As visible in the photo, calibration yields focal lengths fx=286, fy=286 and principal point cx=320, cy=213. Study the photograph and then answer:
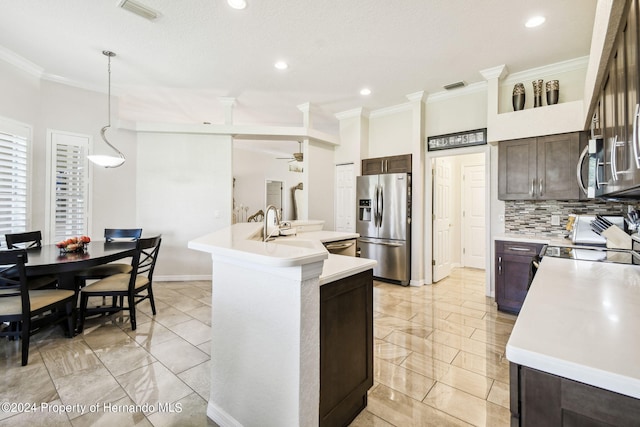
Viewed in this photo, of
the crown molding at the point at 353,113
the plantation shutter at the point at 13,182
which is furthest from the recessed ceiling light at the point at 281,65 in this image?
the plantation shutter at the point at 13,182

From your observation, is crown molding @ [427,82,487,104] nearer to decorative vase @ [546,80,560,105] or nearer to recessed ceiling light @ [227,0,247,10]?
decorative vase @ [546,80,560,105]

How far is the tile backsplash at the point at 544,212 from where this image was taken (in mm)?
3209

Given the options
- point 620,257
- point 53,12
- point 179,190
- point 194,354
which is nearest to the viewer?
point 620,257

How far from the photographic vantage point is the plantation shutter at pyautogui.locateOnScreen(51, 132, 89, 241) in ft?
12.8

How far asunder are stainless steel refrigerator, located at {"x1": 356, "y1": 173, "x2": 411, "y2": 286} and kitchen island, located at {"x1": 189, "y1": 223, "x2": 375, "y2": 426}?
292 centimetres

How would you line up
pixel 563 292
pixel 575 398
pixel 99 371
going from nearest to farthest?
pixel 575 398, pixel 563 292, pixel 99 371

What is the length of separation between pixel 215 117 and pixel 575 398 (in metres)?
6.16

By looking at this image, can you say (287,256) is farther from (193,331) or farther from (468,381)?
(193,331)

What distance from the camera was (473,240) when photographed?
18.8ft

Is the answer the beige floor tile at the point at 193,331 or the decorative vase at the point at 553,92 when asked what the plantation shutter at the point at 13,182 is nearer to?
the beige floor tile at the point at 193,331

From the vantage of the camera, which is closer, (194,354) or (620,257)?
(620,257)

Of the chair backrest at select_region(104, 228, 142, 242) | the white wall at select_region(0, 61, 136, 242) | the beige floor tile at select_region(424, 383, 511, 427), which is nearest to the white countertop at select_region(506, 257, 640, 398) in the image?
the beige floor tile at select_region(424, 383, 511, 427)

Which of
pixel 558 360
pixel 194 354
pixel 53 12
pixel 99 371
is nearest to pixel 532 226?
pixel 558 360

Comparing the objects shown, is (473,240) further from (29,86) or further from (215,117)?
(29,86)
